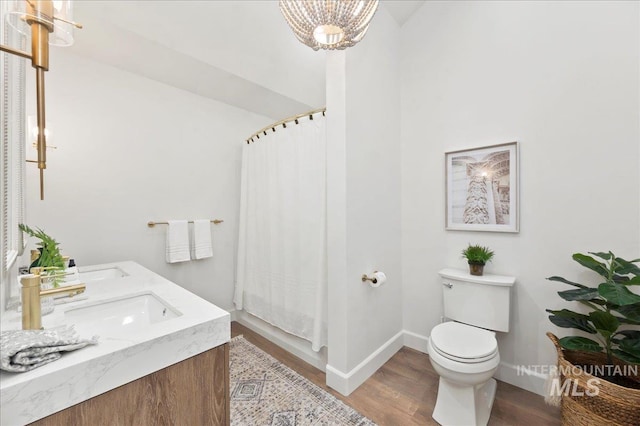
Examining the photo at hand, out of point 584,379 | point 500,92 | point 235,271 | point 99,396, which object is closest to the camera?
point 99,396

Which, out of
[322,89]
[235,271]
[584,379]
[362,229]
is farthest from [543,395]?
[322,89]

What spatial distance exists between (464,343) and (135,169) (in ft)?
9.02

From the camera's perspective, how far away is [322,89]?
2906 millimetres

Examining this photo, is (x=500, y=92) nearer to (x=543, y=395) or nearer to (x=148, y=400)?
(x=543, y=395)

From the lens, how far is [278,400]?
5.55ft

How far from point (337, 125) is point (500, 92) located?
1224 millimetres

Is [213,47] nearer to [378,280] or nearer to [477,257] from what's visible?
[378,280]

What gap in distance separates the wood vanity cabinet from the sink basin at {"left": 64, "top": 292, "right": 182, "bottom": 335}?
0.75 feet

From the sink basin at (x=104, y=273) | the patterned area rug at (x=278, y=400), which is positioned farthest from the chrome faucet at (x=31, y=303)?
the patterned area rug at (x=278, y=400)

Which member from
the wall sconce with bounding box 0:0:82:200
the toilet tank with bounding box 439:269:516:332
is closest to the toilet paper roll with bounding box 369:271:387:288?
the toilet tank with bounding box 439:269:516:332

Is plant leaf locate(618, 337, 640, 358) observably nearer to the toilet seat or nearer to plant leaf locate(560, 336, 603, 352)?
plant leaf locate(560, 336, 603, 352)

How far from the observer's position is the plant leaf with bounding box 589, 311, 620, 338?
1.34 metres

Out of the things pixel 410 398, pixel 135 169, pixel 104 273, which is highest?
pixel 135 169

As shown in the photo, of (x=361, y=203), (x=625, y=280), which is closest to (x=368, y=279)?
(x=361, y=203)
